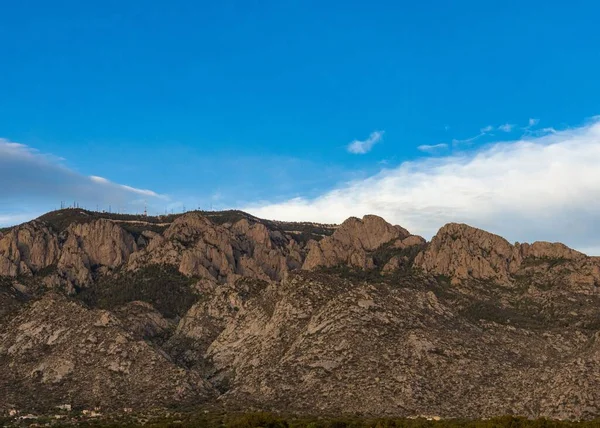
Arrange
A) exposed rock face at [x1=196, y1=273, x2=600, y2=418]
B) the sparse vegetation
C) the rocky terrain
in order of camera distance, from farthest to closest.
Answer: the rocky terrain
exposed rock face at [x1=196, y1=273, x2=600, y2=418]
the sparse vegetation

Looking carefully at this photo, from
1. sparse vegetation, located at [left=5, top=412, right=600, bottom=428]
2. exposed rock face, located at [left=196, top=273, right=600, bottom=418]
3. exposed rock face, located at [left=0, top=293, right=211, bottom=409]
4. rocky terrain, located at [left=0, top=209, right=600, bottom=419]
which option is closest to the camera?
sparse vegetation, located at [left=5, top=412, right=600, bottom=428]

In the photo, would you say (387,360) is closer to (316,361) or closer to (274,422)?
(316,361)

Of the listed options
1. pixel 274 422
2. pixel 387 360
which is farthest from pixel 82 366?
pixel 387 360

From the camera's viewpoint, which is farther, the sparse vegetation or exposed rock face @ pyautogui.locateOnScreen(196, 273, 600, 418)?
exposed rock face @ pyautogui.locateOnScreen(196, 273, 600, 418)

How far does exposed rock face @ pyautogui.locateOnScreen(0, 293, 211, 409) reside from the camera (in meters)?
139

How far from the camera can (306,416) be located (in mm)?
121062

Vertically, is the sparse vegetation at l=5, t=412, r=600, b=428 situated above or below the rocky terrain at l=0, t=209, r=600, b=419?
below

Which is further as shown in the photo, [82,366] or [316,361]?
[82,366]

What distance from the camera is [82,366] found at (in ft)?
487

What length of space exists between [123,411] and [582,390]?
7647 cm

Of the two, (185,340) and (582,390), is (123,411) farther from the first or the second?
(582,390)

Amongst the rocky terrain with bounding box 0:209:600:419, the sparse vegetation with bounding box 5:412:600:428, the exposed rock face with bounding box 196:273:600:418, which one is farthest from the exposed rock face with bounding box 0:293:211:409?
the exposed rock face with bounding box 196:273:600:418

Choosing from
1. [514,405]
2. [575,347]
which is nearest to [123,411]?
[514,405]

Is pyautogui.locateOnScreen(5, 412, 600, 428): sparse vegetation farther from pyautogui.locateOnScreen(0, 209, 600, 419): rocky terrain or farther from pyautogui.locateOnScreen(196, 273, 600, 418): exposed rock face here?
pyautogui.locateOnScreen(196, 273, 600, 418): exposed rock face
